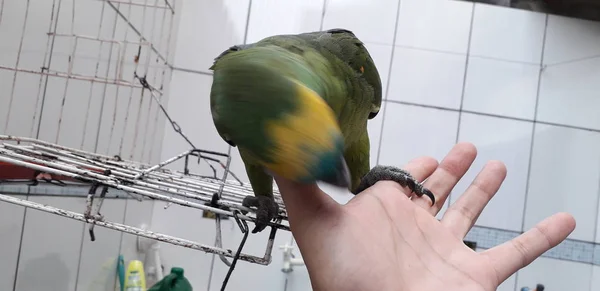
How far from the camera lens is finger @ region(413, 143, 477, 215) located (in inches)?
28.7

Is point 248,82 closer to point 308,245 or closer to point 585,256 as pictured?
point 308,245

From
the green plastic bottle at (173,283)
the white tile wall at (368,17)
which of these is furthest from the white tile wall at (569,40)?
the green plastic bottle at (173,283)

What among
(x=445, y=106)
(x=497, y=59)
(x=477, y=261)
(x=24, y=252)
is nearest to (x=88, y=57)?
(x=24, y=252)

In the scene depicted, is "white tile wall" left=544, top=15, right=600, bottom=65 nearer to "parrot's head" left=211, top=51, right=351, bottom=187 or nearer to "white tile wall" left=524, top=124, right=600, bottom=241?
"white tile wall" left=524, top=124, right=600, bottom=241

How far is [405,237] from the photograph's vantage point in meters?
0.59

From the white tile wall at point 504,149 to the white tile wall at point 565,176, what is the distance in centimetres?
3

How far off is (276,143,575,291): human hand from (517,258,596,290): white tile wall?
3.10 feet

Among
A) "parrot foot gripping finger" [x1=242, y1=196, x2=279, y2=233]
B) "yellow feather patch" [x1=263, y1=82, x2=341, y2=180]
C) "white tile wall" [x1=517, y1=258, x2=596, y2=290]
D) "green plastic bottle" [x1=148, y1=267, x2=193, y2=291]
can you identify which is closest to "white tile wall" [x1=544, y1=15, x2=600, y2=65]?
"white tile wall" [x1=517, y1=258, x2=596, y2=290]

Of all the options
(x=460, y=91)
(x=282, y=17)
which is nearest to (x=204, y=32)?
(x=282, y=17)

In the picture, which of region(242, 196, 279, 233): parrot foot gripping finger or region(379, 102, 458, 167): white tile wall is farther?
region(379, 102, 458, 167): white tile wall

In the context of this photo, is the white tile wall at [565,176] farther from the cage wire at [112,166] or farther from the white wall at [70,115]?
the white wall at [70,115]

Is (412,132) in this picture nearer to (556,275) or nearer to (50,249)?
(556,275)

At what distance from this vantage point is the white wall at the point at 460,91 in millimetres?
1543

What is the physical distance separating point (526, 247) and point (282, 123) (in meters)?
0.48
